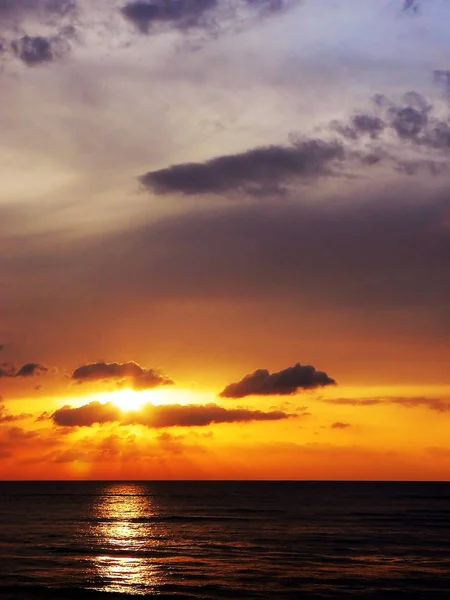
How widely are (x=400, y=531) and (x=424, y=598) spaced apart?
54134 mm

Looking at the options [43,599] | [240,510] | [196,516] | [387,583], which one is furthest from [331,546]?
[240,510]

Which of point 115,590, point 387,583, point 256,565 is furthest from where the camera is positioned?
point 256,565

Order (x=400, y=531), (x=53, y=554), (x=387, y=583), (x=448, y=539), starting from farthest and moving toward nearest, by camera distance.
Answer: (x=400, y=531), (x=448, y=539), (x=53, y=554), (x=387, y=583)

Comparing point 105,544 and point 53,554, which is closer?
point 53,554

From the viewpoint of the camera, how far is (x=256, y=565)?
235ft

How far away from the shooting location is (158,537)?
336 ft

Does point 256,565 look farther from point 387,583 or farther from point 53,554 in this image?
point 53,554

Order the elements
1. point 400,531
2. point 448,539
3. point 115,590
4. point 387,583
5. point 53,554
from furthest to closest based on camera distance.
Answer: point 400,531
point 448,539
point 53,554
point 387,583
point 115,590

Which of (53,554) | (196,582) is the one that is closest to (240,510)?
(53,554)

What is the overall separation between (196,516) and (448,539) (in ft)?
206

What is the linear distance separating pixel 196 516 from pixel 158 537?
46304 mm

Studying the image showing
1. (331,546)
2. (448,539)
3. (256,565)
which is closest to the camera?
(256,565)

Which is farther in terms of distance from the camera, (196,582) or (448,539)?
(448,539)

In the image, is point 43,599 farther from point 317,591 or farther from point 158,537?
point 158,537
